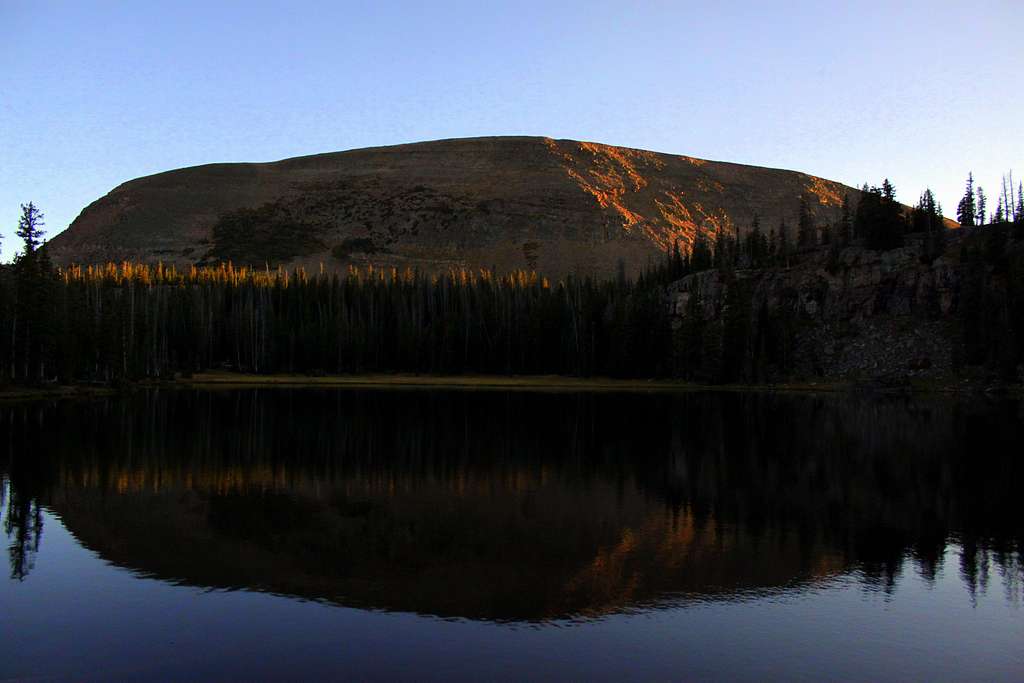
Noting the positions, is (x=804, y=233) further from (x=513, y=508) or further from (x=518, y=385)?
(x=513, y=508)

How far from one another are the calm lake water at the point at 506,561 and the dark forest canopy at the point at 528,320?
6083cm

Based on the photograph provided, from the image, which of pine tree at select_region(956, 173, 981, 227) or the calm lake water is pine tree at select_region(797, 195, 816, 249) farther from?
the calm lake water

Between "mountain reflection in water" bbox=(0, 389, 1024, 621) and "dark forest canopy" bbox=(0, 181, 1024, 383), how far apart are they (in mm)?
54785

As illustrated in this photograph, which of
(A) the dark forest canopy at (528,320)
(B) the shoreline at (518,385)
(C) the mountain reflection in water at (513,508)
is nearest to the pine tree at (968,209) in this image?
(A) the dark forest canopy at (528,320)

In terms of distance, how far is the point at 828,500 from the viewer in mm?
23234

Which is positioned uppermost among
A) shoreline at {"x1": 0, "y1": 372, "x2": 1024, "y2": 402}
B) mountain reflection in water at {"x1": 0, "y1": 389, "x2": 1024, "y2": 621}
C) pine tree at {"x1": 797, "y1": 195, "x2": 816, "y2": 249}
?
pine tree at {"x1": 797, "y1": 195, "x2": 816, "y2": 249}

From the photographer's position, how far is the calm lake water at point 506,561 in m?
11.6

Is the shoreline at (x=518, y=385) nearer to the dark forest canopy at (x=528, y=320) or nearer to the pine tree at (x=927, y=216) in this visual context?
the dark forest canopy at (x=528, y=320)

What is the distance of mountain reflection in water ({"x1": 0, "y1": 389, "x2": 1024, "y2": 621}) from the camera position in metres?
15.3

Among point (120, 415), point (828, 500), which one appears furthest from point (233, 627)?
point (120, 415)

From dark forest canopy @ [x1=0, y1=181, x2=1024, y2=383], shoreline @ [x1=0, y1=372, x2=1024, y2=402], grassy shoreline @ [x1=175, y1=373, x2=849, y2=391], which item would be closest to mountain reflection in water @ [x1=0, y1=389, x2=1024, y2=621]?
shoreline @ [x1=0, y1=372, x2=1024, y2=402]

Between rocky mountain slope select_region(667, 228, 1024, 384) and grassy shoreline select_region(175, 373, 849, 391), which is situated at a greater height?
rocky mountain slope select_region(667, 228, 1024, 384)

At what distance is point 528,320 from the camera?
393 feet

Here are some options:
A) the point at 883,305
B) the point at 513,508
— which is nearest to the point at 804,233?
the point at 883,305
